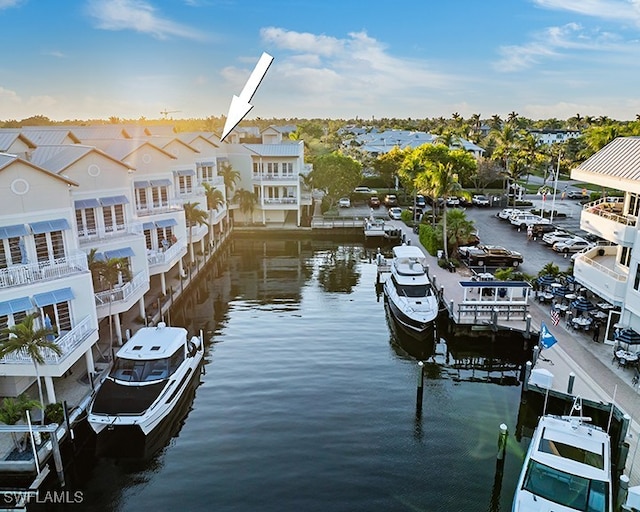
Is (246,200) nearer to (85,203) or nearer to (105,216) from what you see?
(105,216)

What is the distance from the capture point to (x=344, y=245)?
165 feet

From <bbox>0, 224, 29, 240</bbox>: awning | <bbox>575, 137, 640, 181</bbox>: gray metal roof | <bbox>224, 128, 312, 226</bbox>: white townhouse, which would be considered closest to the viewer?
<bbox>0, 224, 29, 240</bbox>: awning

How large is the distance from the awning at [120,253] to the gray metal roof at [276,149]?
99.0 ft

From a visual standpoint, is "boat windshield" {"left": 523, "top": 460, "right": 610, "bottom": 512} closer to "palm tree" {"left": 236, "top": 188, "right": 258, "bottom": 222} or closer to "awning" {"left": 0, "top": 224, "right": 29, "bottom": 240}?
"awning" {"left": 0, "top": 224, "right": 29, "bottom": 240}

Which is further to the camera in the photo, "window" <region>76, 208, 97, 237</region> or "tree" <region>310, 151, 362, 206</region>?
"tree" <region>310, 151, 362, 206</region>

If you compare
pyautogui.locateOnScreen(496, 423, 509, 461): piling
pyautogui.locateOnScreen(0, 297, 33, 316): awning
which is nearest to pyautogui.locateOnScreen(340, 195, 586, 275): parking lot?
pyautogui.locateOnScreen(496, 423, 509, 461): piling

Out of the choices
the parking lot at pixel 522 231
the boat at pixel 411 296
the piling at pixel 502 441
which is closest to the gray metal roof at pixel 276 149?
the parking lot at pixel 522 231

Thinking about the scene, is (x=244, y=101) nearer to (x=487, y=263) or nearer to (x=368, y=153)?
(x=487, y=263)

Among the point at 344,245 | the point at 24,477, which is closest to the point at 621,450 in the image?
the point at 24,477

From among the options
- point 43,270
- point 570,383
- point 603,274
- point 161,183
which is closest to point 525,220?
point 603,274

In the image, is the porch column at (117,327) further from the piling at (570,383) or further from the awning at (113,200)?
the piling at (570,383)

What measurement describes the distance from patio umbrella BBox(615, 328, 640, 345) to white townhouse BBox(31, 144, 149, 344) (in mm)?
23664

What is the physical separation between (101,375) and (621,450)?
20.7 metres

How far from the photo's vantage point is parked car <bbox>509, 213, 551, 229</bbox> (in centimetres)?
5051
